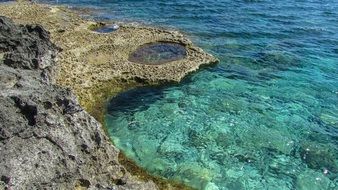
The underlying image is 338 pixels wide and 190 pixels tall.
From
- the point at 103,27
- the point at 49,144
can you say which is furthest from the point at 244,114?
the point at 103,27

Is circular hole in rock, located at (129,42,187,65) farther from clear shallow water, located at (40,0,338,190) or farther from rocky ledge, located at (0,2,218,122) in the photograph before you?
clear shallow water, located at (40,0,338,190)

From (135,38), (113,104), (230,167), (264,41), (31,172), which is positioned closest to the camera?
(31,172)

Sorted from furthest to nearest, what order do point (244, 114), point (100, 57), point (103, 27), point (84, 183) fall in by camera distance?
1. point (103, 27)
2. point (100, 57)
3. point (244, 114)
4. point (84, 183)

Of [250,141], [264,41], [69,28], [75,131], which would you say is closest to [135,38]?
[69,28]

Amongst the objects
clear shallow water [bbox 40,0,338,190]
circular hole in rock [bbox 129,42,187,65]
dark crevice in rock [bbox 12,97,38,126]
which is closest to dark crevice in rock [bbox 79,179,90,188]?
dark crevice in rock [bbox 12,97,38,126]

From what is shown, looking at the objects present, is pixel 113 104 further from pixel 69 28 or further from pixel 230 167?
pixel 69 28

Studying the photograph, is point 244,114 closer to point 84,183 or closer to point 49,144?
point 84,183

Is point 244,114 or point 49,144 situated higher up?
point 49,144
